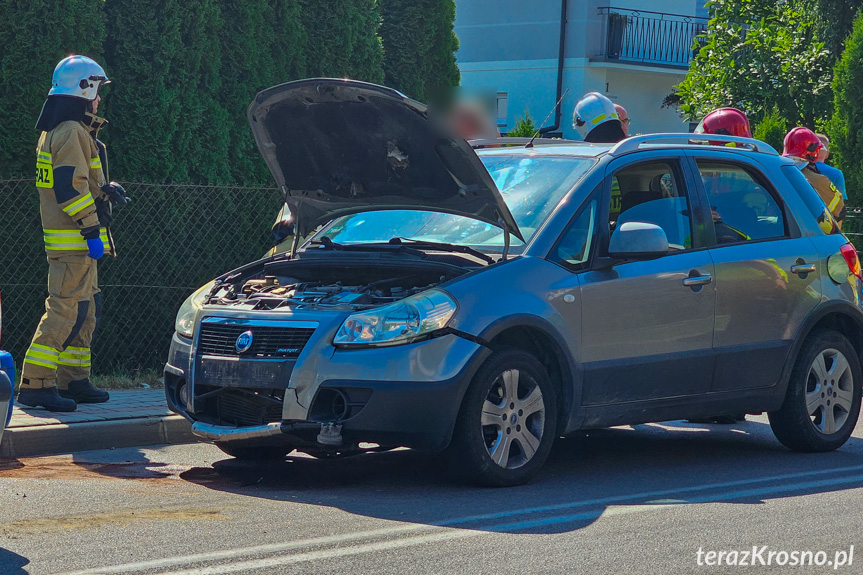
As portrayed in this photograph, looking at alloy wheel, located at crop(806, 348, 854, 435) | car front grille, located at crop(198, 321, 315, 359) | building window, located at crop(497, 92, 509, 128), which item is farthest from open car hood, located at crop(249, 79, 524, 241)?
building window, located at crop(497, 92, 509, 128)

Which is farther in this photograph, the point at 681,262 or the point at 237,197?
the point at 237,197

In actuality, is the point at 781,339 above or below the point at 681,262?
below

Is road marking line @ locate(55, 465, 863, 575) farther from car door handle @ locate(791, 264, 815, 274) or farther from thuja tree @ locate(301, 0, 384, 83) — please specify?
thuja tree @ locate(301, 0, 384, 83)

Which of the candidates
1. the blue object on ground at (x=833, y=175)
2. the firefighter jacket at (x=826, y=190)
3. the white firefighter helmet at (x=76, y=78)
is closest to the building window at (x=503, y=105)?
the blue object on ground at (x=833, y=175)

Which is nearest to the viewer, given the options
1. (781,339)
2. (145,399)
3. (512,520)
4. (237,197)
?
(512,520)

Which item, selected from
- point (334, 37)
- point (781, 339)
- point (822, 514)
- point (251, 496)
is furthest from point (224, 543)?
point (334, 37)

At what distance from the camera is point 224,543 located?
17.5 feet

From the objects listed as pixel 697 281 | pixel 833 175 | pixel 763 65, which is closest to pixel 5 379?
pixel 697 281

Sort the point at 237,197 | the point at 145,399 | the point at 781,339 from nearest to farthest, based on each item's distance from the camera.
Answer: the point at 781,339, the point at 145,399, the point at 237,197

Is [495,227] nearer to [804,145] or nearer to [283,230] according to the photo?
[283,230]

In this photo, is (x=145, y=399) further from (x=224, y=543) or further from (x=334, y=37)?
(x=334, y=37)

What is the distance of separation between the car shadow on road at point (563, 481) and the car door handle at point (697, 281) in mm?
1057

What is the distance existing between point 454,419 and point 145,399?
3522 millimetres

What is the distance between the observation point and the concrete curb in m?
7.63
